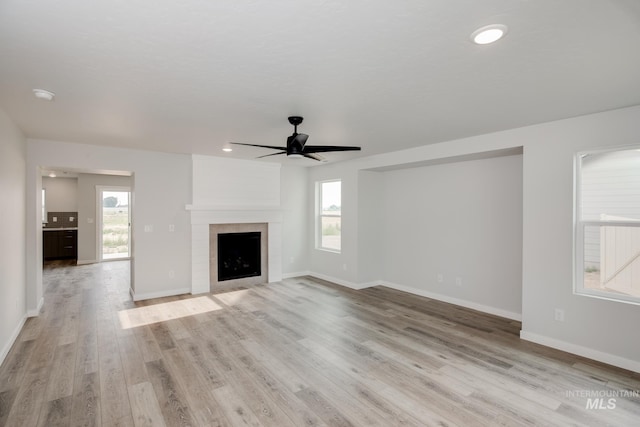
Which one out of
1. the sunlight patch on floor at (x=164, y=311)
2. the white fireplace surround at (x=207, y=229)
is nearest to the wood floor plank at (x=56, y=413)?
the sunlight patch on floor at (x=164, y=311)

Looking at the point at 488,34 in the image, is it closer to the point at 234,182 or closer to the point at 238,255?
the point at 234,182

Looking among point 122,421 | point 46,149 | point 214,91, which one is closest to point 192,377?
point 122,421

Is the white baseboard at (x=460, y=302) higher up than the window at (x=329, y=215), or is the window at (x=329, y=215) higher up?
the window at (x=329, y=215)

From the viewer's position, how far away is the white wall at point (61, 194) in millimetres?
9031

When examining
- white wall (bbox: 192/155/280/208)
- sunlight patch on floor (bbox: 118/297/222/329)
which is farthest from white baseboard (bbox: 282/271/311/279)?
sunlight patch on floor (bbox: 118/297/222/329)

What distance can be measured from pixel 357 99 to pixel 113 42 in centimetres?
183

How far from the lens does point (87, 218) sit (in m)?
8.69

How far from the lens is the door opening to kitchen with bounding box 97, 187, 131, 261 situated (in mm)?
8883

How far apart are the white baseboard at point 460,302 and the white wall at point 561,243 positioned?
2.38 ft

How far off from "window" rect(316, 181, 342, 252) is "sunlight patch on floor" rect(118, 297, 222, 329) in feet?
8.70

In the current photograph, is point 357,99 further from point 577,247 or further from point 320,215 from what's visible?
point 320,215

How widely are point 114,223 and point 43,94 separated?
300 inches

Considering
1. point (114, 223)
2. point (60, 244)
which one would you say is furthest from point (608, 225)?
point (60, 244)

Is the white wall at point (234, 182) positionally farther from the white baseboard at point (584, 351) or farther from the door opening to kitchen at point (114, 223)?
the door opening to kitchen at point (114, 223)
